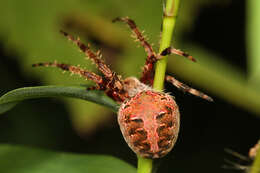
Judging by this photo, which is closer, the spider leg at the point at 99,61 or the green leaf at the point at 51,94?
the green leaf at the point at 51,94

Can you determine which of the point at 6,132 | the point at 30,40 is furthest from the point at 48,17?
the point at 6,132

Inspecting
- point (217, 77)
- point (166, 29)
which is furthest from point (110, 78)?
point (217, 77)

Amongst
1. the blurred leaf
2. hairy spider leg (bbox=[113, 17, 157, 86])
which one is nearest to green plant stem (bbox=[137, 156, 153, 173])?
hairy spider leg (bbox=[113, 17, 157, 86])

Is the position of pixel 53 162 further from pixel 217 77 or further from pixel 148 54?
pixel 217 77

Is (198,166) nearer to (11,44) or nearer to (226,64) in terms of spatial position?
(226,64)

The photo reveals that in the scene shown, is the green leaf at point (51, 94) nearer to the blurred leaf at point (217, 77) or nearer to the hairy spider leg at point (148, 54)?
the hairy spider leg at point (148, 54)

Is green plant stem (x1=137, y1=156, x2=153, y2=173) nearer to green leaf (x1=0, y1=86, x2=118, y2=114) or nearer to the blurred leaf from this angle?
green leaf (x1=0, y1=86, x2=118, y2=114)

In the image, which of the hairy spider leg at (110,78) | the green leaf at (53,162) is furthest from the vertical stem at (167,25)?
the green leaf at (53,162)
